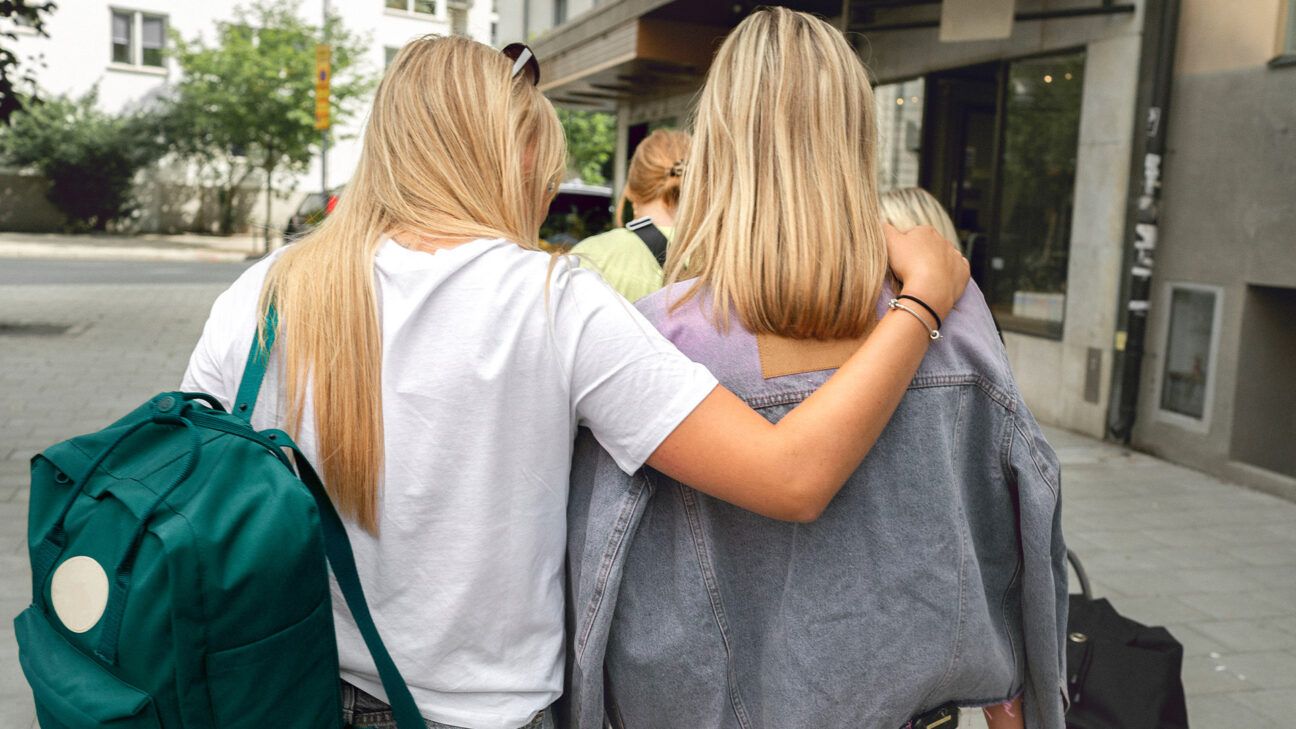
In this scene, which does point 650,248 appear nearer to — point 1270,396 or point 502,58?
point 502,58

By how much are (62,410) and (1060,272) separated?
7461 mm

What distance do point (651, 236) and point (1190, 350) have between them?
5.15 meters

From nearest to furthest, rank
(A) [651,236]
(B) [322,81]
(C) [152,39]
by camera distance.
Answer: (A) [651,236] → (B) [322,81] → (C) [152,39]

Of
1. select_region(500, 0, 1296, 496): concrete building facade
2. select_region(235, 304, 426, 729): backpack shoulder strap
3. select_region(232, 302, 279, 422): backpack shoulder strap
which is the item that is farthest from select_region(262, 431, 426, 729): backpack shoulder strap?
select_region(500, 0, 1296, 496): concrete building facade

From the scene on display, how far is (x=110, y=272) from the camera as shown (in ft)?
72.6

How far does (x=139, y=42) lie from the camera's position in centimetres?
3531

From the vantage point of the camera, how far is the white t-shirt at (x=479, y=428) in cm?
145

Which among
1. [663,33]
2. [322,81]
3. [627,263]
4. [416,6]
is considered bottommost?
[627,263]

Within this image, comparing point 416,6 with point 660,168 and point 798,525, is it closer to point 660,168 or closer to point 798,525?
point 660,168

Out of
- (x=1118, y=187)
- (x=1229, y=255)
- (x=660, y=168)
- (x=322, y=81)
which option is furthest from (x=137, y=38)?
(x=660, y=168)

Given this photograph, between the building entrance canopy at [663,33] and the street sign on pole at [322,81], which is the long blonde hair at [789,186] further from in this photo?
the street sign on pole at [322,81]

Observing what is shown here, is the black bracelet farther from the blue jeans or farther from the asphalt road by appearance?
the asphalt road

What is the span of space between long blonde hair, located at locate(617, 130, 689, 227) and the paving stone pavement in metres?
2.56

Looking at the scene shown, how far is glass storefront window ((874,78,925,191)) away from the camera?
11078 millimetres
